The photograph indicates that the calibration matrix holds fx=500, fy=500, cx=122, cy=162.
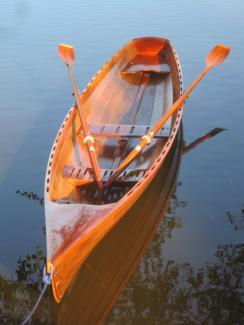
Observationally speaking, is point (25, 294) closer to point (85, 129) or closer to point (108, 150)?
point (85, 129)

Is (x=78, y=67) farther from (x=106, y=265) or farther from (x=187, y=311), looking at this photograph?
(x=187, y=311)

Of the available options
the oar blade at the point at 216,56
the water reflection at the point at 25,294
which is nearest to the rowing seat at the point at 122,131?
the oar blade at the point at 216,56

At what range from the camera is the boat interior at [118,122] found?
22.6 feet

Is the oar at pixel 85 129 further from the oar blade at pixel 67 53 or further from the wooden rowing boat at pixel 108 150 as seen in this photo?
the wooden rowing boat at pixel 108 150

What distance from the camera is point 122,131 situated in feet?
26.7

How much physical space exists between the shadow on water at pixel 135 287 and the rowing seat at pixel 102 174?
594mm

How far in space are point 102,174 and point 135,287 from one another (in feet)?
5.59

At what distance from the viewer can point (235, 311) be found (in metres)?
5.68

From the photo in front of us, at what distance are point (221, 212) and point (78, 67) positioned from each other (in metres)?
7.18

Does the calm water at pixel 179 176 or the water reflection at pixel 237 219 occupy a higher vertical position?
the calm water at pixel 179 176

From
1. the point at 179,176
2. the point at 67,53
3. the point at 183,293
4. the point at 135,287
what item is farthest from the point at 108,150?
the point at 183,293

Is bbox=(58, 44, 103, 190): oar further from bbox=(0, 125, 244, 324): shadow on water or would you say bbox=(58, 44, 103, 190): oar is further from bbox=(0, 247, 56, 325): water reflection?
bbox=(0, 247, 56, 325): water reflection

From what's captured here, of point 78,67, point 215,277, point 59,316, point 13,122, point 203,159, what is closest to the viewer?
point 59,316

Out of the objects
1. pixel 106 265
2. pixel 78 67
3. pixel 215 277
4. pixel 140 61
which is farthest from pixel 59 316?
pixel 78 67
